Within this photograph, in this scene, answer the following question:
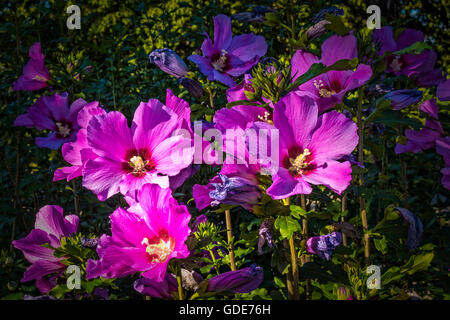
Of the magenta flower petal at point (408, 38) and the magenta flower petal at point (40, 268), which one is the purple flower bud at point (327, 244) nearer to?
the magenta flower petal at point (40, 268)

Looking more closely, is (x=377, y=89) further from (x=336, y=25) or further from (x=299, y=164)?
(x=299, y=164)

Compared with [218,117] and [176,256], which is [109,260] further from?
[218,117]

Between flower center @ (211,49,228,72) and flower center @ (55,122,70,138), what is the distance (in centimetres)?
74

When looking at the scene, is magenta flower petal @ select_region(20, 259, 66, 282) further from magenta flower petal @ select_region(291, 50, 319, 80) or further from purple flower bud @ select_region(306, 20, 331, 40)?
purple flower bud @ select_region(306, 20, 331, 40)

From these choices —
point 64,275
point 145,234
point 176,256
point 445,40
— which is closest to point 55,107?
point 64,275

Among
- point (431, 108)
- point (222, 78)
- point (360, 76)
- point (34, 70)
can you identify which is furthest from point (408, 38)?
point (34, 70)

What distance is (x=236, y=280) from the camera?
3.02ft

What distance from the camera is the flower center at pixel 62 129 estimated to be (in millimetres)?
1700

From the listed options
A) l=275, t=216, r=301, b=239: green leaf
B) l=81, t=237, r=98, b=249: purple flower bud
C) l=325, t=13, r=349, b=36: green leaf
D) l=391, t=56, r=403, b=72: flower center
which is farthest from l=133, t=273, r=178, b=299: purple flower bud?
l=391, t=56, r=403, b=72: flower center

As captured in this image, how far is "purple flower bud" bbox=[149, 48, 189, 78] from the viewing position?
4.44 ft

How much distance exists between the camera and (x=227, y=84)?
127cm

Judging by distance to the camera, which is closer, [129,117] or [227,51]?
[227,51]

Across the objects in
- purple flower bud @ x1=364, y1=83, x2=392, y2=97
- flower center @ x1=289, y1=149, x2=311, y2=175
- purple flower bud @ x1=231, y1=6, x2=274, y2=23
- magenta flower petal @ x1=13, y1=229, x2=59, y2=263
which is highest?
purple flower bud @ x1=231, y1=6, x2=274, y2=23

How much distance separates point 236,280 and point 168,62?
79 cm
